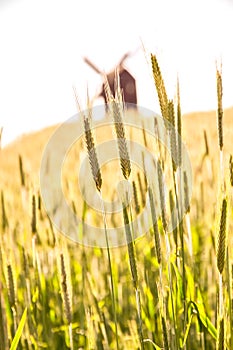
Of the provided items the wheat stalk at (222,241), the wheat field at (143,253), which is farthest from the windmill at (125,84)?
the wheat stalk at (222,241)

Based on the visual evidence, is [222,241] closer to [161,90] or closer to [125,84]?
[161,90]

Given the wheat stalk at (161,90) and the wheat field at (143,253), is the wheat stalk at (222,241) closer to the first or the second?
the wheat field at (143,253)

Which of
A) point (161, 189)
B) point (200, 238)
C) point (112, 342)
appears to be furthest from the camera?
point (200, 238)

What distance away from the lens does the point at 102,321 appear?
2.84 ft

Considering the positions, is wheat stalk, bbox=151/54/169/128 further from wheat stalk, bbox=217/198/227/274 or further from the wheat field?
wheat stalk, bbox=217/198/227/274

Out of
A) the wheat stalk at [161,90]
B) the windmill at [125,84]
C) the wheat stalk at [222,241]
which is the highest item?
the windmill at [125,84]

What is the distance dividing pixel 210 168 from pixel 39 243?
1.37ft

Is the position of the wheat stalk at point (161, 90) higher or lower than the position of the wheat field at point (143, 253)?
higher

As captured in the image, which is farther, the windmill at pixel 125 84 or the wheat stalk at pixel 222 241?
the windmill at pixel 125 84

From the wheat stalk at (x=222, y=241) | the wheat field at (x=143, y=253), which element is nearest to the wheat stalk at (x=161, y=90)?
the wheat field at (x=143, y=253)

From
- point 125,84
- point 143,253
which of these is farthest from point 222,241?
point 143,253

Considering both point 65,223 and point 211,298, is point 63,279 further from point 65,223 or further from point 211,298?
point 211,298

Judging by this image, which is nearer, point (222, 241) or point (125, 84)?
point (222, 241)

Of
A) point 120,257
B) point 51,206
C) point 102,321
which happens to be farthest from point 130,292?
point 102,321
